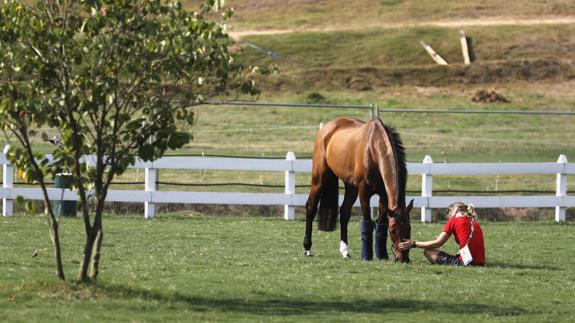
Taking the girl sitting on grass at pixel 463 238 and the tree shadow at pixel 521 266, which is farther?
the tree shadow at pixel 521 266

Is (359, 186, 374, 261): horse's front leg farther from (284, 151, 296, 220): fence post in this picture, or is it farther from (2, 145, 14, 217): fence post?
(2, 145, 14, 217): fence post

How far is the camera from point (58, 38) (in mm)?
10352

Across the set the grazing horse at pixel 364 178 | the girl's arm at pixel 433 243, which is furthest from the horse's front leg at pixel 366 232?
the girl's arm at pixel 433 243

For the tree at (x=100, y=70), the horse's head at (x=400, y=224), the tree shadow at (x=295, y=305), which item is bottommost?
the tree shadow at (x=295, y=305)

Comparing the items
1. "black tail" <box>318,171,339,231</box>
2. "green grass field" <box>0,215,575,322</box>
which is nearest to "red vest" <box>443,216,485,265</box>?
"green grass field" <box>0,215,575,322</box>

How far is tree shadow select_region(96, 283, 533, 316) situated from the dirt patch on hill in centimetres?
3334

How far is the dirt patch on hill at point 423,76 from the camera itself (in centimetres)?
4525

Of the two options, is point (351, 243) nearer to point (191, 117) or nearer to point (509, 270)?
point (509, 270)

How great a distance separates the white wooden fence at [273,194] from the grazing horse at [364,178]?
4.74 metres

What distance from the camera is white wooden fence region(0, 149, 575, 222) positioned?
21.1 metres

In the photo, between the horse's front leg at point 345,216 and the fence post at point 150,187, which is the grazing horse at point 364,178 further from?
the fence post at point 150,187

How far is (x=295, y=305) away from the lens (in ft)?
36.6

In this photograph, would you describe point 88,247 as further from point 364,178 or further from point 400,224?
point 364,178

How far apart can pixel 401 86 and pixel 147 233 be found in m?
28.1
